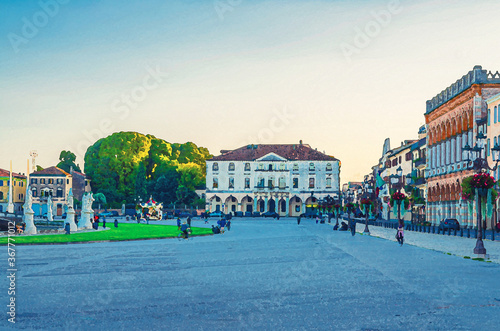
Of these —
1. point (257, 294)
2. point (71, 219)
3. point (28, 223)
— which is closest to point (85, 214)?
point (71, 219)

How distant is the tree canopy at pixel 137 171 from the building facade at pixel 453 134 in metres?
60.4

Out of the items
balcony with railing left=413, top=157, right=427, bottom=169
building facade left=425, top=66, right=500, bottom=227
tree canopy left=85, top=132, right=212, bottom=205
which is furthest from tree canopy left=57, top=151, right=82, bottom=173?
building facade left=425, top=66, right=500, bottom=227

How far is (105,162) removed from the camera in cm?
12394

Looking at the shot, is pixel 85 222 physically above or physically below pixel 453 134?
below

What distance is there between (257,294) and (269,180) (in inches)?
4559

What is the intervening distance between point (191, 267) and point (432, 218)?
2162 inches

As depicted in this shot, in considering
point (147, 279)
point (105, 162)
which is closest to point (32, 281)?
point (147, 279)

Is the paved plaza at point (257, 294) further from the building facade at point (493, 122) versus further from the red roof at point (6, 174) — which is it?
the red roof at point (6, 174)

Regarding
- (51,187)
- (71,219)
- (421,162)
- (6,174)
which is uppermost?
(421,162)

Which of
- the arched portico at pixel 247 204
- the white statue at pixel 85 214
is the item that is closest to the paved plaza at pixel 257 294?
the white statue at pixel 85 214

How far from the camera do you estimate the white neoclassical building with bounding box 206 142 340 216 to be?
12900cm

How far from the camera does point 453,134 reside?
207ft

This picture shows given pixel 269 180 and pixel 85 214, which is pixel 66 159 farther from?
pixel 85 214

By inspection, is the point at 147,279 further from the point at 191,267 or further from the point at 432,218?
the point at 432,218
